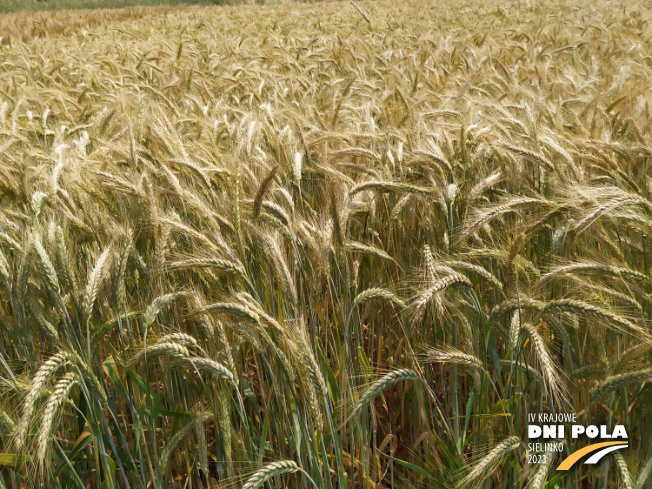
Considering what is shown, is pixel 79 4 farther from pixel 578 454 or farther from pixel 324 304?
pixel 578 454

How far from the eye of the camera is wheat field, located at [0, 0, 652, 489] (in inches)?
52.3

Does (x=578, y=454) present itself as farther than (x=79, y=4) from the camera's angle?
No

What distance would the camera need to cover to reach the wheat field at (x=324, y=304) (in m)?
1.33

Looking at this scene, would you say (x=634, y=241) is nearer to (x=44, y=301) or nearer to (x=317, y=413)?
(x=317, y=413)

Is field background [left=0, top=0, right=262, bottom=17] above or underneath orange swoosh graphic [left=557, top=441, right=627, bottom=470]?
above

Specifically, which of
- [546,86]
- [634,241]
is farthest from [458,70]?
[634,241]

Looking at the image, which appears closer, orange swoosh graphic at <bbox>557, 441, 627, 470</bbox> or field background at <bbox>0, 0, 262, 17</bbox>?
orange swoosh graphic at <bbox>557, 441, 627, 470</bbox>

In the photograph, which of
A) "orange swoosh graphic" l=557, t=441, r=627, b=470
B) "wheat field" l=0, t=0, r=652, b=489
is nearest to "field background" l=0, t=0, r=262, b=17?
"wheat field" l=0, t=0, r=652, b=489

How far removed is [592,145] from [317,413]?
1.39 metres

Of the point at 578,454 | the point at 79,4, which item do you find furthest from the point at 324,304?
the point at 79,4

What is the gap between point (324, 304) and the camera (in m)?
2.05

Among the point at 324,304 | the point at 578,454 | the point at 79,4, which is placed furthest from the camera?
the point at 79,4

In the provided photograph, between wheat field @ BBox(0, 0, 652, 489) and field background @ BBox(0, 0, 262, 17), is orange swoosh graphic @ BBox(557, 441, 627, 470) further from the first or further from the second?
field background @ BBox(0, 0, 262, 17)

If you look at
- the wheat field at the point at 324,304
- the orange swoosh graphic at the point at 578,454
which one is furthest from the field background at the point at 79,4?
the orange swoosh graphic at the point at 578,454
